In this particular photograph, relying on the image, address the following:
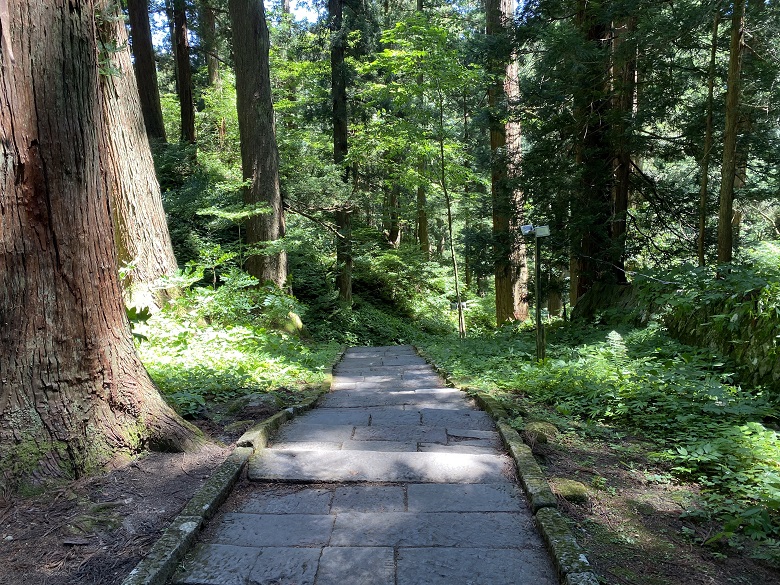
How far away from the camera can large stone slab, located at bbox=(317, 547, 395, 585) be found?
2.15 m

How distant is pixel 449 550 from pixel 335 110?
15179 mm

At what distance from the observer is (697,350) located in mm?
5613

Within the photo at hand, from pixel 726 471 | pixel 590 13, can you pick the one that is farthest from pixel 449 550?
pixel 590 13

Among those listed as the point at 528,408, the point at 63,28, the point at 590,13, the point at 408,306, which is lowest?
the point at 408,306

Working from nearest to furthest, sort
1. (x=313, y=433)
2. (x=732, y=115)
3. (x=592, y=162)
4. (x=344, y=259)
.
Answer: (x=313, y=433)
(x=732, y=115)
(x=592, y=162)
(x=344, y=259)

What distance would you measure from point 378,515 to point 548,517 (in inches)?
34.7

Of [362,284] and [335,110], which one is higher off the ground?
[335,110]

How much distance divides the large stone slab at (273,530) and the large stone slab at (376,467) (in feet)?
1.41

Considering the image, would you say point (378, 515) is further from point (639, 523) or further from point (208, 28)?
point (208, 28)

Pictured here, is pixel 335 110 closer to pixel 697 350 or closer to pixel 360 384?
pixel 360 384

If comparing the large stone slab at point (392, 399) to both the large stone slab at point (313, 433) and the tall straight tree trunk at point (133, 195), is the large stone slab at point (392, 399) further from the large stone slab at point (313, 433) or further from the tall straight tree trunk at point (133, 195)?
Answer: the tall straight tree trunk at point (133, 195)

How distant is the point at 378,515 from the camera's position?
2.69m

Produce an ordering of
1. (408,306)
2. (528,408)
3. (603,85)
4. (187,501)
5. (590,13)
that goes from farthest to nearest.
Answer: (408,306) → (603,85) → (590,13) → (528,408) → (187,501)

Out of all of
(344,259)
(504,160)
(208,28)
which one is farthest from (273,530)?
(208,28)
